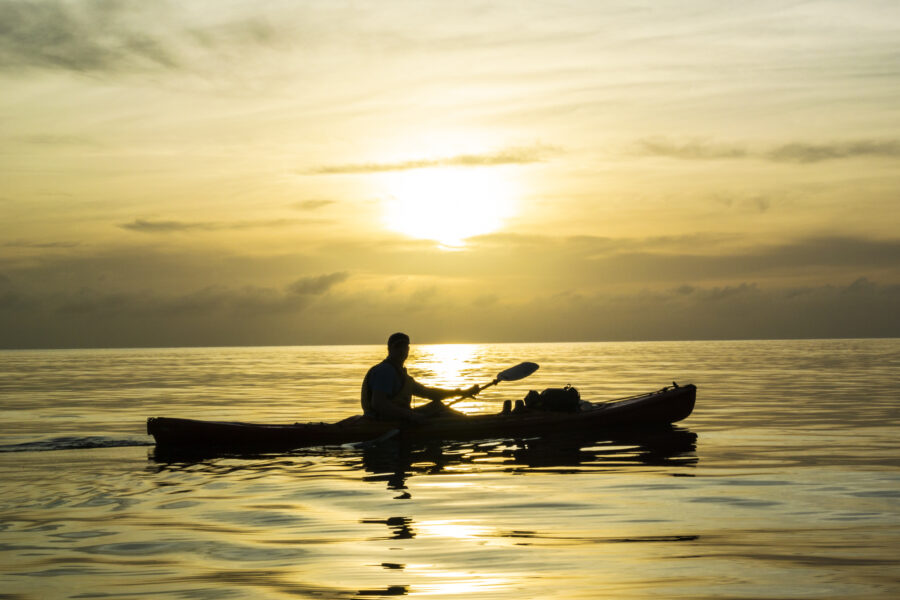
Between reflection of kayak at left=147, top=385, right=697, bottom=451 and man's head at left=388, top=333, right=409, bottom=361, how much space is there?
151 cm

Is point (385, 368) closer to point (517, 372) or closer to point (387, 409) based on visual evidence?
point (387, 409)

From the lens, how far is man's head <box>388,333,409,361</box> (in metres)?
15.5

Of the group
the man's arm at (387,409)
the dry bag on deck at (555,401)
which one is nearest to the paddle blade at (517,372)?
the dry bag on deck at (555,401)

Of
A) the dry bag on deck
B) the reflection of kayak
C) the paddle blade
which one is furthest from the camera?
the dry bag on deck

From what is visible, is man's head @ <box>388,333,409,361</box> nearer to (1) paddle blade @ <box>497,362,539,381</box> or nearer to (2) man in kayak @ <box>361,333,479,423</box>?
(2) man in kayak @ <box>361,333,479,423</box>

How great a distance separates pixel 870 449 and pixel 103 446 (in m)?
14.4

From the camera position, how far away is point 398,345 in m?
15.6

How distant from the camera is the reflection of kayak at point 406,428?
16000mm

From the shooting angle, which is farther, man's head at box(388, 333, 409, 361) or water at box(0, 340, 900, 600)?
man's head at box(388, 333, 409, 361)

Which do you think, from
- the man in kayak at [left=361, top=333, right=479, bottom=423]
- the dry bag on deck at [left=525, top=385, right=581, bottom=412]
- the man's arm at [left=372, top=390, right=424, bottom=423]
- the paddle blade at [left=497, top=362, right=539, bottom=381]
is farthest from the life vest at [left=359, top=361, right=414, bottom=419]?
the dry bag on deck at [left=525, top=385, right=581, bottom=412]

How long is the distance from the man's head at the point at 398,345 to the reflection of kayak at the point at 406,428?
1510 mm

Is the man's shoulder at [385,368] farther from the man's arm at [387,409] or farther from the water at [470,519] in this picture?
the water at [470,519]

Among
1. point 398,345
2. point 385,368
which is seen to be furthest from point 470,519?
point 385,368

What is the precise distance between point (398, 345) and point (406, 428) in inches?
74.0
